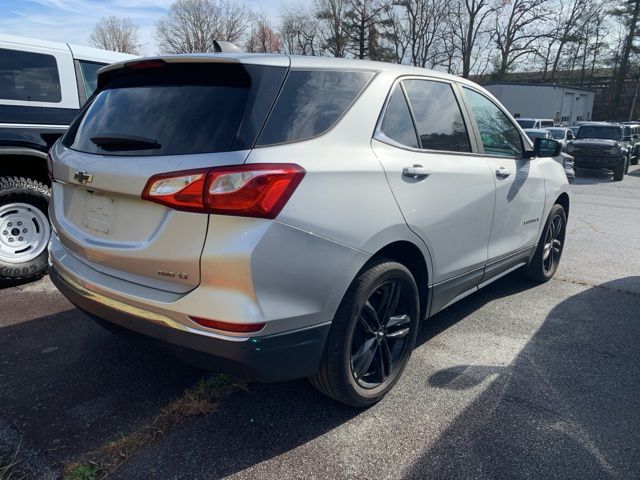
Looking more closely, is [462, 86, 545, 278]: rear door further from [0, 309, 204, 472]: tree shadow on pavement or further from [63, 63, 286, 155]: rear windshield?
[0, 309, 204, 472]: tree shadow on pavement

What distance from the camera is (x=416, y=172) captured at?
2.64 meters

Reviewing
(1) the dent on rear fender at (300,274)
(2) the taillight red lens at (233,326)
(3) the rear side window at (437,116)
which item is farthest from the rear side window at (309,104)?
(2) the taillight red lens at (233,326)

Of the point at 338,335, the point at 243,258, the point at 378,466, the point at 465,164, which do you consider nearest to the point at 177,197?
the point at 243,258

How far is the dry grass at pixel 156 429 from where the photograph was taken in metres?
2.14

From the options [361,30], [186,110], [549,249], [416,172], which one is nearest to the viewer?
[186,110]

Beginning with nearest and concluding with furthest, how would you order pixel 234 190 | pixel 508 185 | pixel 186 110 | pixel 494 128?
pixel 234 190 → pixel 186 110 → pixel 508 185 → pixel 494 128

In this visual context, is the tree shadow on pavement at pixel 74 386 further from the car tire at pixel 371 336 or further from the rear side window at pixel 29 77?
the rear side window at pixel 29 77

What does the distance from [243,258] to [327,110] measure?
0.86 m

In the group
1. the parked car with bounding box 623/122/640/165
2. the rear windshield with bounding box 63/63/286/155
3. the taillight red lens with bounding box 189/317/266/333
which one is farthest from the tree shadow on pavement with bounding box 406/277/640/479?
the parked car with bounding box 623/122/640/165

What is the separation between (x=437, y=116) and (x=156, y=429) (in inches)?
95.3

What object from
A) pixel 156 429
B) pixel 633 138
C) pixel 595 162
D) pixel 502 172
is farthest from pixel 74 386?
pixel 633 138

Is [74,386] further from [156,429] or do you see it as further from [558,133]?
[558,133]

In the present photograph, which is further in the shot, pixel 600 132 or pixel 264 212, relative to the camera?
pixel 600 132

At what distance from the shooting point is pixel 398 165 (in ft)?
8.31
